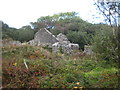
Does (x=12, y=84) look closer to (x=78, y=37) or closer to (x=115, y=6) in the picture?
(x=115, y=6)

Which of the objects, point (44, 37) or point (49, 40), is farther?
point (44, 37)

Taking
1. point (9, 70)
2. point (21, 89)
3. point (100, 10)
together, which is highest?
point (100, 10)

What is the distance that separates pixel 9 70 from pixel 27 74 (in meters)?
0.71

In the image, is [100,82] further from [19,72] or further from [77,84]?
[19,72]

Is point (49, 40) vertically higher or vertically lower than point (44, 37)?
lower

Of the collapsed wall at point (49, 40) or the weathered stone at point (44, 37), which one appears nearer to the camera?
the collapsed wall at point (49, 40)

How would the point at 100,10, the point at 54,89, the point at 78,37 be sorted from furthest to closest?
the point at 78,37
the point at 100,10
the point at 54,89

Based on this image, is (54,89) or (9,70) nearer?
(54,89)

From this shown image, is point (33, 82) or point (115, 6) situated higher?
point (115, 6)

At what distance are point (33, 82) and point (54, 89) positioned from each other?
792 millimetres

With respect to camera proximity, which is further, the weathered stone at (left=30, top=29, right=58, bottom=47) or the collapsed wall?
the weathered stone at (left=30, top=29, right=58, bottom=47)

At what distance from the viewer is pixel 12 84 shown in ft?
16.2

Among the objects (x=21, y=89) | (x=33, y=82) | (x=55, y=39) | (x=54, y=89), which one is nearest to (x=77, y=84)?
(x=54, y=89)

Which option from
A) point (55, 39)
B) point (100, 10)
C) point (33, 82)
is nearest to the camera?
point (33, 82)
